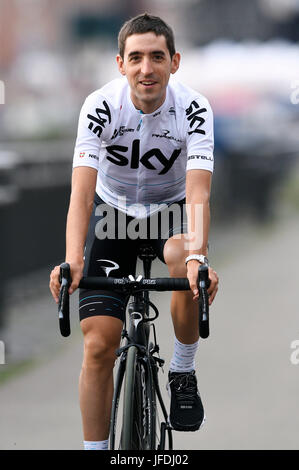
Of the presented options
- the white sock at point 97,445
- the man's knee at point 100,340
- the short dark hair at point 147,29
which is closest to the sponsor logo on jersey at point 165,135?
the short dark hair at point 147,29

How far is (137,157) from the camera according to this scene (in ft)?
16.6

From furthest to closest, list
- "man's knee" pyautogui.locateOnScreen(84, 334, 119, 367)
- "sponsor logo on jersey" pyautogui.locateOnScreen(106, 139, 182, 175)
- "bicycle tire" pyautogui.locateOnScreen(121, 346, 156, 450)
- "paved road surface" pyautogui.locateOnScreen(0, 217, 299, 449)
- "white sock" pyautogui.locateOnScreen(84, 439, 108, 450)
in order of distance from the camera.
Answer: "paved road surface" pyautogui.locateOnScreen(0, 217, 299, 449) → "sponsor logo on jersey" pyautogui.locateOnScreen(106, 139, 182, 175) → "white sock" pyautogui.locateOnScreen(84, 439, 108, 450) → "man's knee" pyautogui.locateOnScreen(84, 334, 119, 367) → "bicycle tire" pyautogui.locateOnScreen(121, 346, 156, 450)

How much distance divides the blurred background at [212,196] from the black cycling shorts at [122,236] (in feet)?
6.54

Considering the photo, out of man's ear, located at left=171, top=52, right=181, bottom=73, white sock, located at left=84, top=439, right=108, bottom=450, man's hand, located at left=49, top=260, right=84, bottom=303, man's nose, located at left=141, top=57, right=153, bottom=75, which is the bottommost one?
white sock, located at left=84, top=439, right=108, bottom=450

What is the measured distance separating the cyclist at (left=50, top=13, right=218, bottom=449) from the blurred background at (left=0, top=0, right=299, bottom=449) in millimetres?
1886

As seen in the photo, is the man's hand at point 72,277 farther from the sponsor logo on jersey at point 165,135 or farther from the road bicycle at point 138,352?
the sponsor logo on jersey at point 165,135

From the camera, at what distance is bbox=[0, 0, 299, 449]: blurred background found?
9.00 metres

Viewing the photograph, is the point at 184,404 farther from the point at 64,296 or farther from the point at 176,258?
the point at 64,296

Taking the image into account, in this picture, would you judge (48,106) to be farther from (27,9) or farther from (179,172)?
(27,9)

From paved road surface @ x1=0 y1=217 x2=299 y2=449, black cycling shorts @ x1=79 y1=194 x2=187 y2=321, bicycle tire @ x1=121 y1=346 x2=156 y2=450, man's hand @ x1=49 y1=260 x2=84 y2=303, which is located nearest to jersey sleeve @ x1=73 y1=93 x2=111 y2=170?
black cycling shorts @ x1=79 y1=194 x2=187 y2=321

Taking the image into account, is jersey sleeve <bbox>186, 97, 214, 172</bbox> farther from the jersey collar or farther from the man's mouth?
the man's mouth

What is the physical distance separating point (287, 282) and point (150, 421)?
827 cm

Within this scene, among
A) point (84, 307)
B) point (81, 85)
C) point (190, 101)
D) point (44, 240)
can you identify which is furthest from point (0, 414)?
point (81, 85)

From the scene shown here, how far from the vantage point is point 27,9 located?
6356cm
